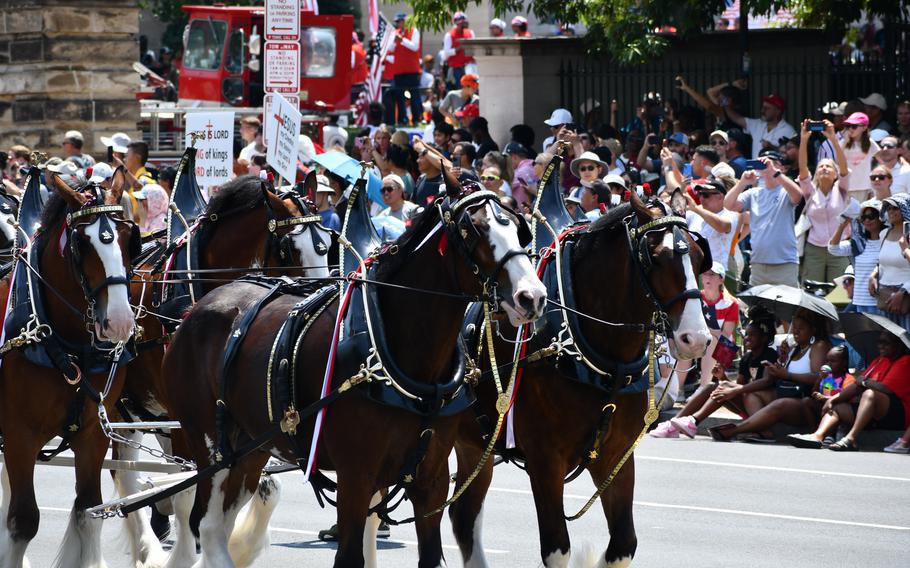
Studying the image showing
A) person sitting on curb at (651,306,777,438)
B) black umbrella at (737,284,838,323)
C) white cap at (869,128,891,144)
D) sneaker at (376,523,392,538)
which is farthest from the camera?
white cap at (869,128,891,144)

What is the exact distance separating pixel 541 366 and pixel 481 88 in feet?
48.2

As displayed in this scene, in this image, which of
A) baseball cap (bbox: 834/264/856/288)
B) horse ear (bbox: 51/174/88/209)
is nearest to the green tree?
baseball cap (bbox: 834/264/856/288)

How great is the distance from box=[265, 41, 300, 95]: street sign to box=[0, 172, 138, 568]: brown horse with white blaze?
20.7ft

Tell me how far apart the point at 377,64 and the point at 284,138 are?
17.6 metres

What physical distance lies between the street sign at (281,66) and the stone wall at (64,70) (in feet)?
30.8

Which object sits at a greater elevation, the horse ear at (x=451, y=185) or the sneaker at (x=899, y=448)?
the horse ear at (x=451, y=185)

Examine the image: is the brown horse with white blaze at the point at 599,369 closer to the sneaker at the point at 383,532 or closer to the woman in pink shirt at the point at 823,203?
the sneaker at the point at 383,532

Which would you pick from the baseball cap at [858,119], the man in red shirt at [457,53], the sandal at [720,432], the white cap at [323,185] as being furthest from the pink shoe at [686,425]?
the man in red shirt at [457,53]

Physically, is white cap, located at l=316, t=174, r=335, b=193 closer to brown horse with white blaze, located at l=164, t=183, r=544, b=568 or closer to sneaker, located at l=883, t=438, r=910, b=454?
sneaker, located at l=883, t=438, r=910, b=454

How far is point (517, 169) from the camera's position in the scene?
57.3ft

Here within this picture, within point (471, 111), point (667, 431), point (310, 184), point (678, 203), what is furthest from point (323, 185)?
point (471, 111)

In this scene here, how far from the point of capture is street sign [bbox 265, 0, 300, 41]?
47.3 ft

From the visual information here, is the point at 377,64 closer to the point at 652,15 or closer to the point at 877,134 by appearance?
the point at 652,15

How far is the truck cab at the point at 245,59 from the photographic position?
30875mm
